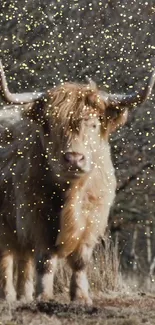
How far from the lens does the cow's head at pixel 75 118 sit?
10430mm

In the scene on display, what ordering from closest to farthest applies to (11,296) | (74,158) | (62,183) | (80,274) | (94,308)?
1. (94,308)
2. (74,158)
3. (80,274)
4. (62,183)
5. (11,296)

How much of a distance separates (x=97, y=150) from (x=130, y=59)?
20.9 ft

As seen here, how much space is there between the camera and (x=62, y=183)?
431 inches

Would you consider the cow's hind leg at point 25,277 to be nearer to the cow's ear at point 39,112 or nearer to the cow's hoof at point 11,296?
the cow's hoof at point 11,296

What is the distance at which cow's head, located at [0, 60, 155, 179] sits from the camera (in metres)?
10.4

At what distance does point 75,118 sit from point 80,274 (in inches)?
44.6

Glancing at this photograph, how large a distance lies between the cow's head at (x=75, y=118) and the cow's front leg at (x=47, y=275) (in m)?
0.62

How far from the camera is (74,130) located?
419 inches

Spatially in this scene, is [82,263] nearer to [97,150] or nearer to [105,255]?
[97,150]

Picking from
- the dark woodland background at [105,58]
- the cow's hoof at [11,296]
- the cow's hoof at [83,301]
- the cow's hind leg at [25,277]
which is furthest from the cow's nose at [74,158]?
the dark woodland background at [105,58]

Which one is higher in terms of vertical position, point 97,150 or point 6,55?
point 6,55

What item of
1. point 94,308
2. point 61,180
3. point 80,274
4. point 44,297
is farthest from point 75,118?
point 94,308

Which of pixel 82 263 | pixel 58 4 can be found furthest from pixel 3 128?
pixel 58 4

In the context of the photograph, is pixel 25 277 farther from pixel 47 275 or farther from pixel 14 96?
pixel 14 96
